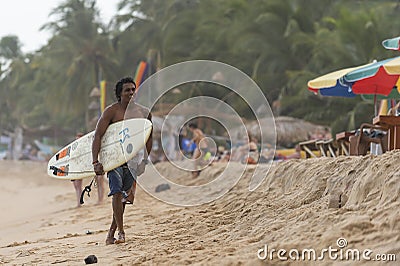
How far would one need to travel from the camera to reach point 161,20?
106ft

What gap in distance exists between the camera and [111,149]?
489cm

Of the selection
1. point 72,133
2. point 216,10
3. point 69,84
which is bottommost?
point 72,133

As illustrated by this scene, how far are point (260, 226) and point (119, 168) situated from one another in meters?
1.31

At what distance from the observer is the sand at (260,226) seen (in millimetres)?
3162

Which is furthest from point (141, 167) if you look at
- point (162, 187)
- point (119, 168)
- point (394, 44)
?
point (162, 187)

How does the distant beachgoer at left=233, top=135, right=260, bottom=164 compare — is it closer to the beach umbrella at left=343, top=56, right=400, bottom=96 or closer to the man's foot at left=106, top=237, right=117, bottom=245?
the beach umbrella at left=343, top=56, right=400, bottom=96

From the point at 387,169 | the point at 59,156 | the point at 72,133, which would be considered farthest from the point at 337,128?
the point at 72,133


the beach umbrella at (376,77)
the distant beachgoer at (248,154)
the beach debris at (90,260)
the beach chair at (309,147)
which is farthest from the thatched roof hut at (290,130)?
the beach debris at (90,260)

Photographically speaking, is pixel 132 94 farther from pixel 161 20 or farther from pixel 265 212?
pixel 161 20

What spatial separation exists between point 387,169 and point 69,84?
103 feet

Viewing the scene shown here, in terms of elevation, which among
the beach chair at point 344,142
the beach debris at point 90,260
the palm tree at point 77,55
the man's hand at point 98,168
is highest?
the palm tree at point 77,55

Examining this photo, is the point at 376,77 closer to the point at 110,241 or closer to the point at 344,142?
the point at 344,142

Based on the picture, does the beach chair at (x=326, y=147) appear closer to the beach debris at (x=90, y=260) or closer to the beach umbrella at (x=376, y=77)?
the beach umbrella at (x=376, y=77)

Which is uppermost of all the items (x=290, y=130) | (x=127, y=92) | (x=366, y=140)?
(x=127, y=92)
